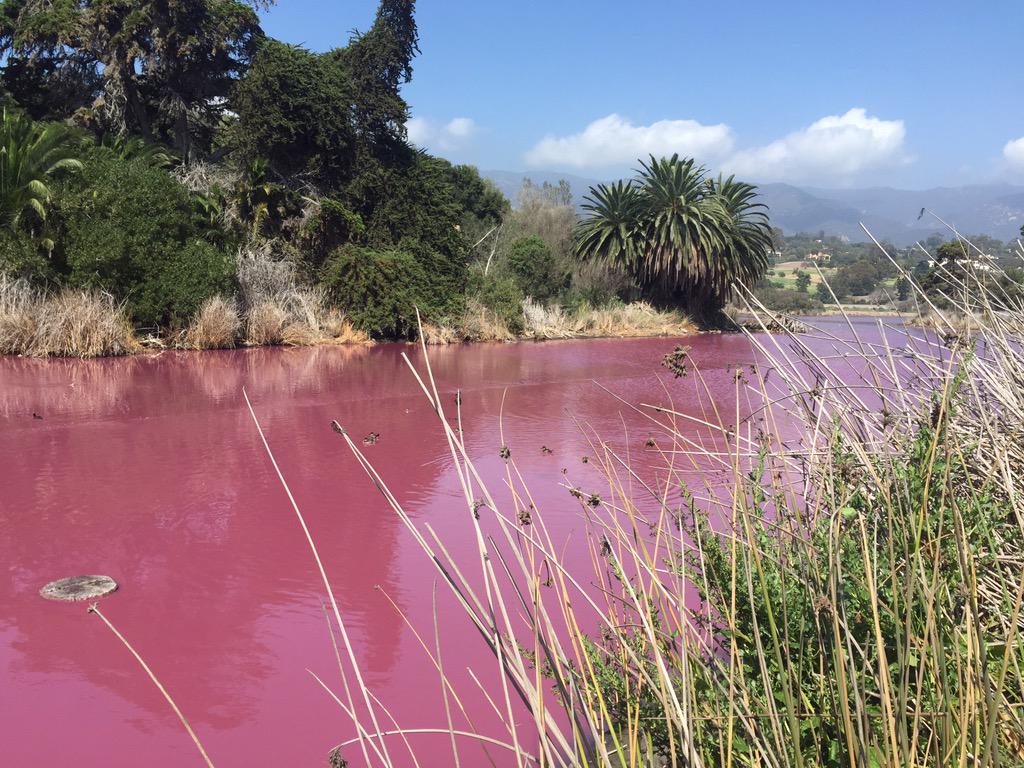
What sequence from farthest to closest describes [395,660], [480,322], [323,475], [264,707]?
[480,322] → [323,475] → [395,660] → [264,707]

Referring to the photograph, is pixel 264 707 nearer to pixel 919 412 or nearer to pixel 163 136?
pixel 919 412

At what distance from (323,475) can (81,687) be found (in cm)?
336

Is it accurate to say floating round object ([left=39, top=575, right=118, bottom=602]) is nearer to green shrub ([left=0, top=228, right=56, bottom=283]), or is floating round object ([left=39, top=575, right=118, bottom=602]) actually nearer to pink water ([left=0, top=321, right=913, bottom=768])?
pink water ([left=0, top=321, right=913, bottom=768])

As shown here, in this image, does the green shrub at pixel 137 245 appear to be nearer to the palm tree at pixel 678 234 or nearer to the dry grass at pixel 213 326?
the dry grass at pixel 213 326

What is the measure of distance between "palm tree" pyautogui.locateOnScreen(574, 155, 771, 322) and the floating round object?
73.0ft

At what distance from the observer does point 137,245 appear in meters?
14.1

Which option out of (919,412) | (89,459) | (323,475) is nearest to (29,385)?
(89,459)

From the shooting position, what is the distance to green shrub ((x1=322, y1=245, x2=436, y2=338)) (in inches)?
708

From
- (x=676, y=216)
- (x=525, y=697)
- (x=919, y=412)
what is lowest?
(x=525, y=697)

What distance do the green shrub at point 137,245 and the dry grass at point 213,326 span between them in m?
0.18

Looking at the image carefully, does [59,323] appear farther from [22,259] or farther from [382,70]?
[382,70]

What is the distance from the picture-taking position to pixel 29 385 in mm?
10344

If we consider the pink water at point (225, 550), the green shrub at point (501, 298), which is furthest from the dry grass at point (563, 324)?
the pink water at point (225, 550)

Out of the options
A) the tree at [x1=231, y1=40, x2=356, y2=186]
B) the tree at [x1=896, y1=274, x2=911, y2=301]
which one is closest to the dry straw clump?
the tree at [x1=231, y1=40, x2=356, y2=186]
